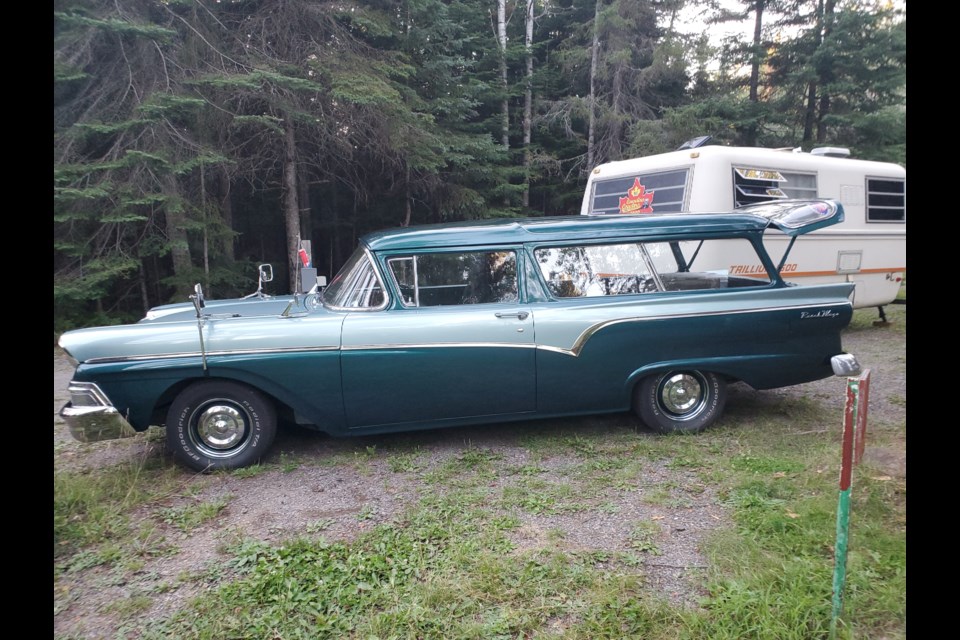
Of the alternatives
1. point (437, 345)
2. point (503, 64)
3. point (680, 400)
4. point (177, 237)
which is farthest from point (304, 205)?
point (680, 400)

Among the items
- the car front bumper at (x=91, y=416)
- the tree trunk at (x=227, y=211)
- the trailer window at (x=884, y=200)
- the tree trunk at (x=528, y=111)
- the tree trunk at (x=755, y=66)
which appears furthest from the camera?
the tree trunk at (x=227, y=211)

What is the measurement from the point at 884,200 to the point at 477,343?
27.4ft

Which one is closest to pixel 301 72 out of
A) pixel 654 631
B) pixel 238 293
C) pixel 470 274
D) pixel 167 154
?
pixel 167 154

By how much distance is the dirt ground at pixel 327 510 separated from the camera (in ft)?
8.44

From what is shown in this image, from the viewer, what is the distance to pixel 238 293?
10719 mm

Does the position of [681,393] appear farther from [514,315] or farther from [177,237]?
[177,237]

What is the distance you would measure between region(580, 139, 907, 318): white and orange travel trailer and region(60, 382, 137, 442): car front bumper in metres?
5.72

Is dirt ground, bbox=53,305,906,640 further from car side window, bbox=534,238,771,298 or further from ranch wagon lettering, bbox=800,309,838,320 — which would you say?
car side window, bbox=534,238,771,298

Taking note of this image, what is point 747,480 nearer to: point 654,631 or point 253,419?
point 654,631

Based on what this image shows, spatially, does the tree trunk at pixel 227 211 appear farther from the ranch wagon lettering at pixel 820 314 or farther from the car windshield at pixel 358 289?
the ranch wagon lettering at pixel 820 314

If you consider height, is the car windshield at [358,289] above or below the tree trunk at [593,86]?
below

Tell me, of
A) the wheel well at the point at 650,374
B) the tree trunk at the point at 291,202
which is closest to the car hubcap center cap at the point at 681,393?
the wheel well at the point at 650,374

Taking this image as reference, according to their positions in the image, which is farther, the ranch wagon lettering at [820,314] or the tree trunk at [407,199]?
the tree trunk at [407,199]

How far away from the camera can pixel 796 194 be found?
26.0 ft
